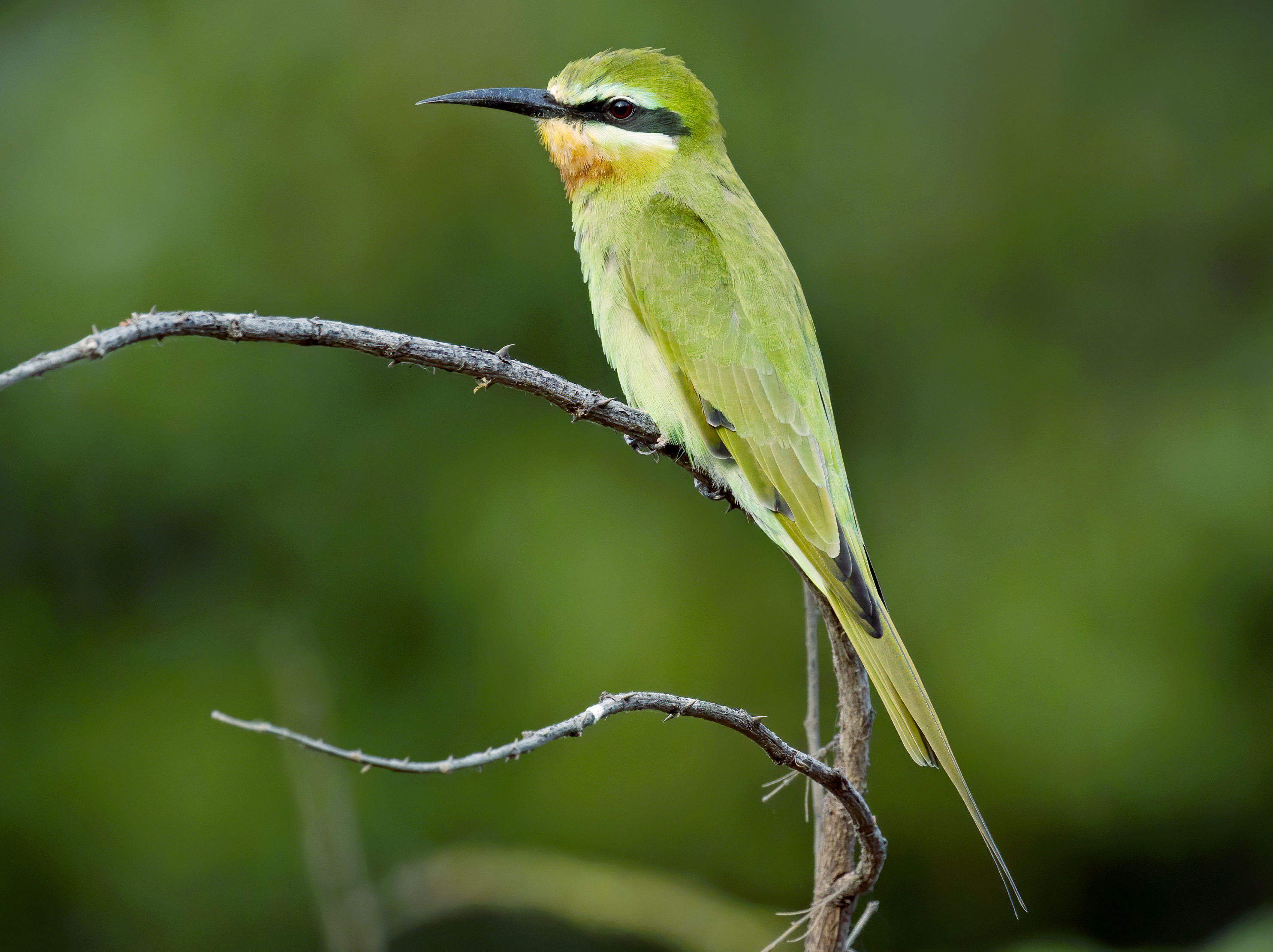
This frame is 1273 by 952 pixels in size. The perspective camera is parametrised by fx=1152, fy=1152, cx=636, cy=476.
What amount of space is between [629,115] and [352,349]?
1398 millimetres

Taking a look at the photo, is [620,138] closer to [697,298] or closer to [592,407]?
[697,298]

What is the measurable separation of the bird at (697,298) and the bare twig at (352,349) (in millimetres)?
329

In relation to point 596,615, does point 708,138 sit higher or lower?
higher

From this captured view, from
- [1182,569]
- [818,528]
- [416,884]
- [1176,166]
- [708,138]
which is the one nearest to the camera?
[818,528]

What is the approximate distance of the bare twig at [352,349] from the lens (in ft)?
3.38

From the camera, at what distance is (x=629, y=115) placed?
249 centimetres

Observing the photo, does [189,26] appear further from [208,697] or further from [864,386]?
[864,386]

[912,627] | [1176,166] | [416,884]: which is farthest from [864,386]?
[416,884]

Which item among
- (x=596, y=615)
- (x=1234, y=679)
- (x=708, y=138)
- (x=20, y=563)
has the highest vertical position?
(x=708, y=138)

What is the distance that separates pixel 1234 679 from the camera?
304 cm

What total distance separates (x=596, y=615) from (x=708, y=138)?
124cm

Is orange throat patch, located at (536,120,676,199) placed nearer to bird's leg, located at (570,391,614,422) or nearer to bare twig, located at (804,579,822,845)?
bird's leg, located at (570,391,614,422)

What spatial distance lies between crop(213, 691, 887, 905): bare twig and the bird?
1.73 feet

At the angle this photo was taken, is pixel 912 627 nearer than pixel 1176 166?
Yes
